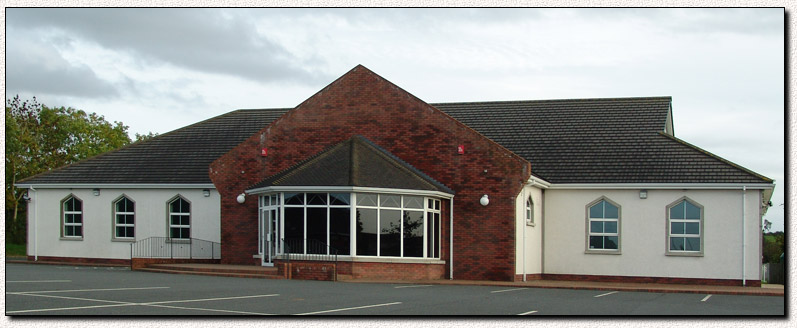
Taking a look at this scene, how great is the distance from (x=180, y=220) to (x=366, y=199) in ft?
34.9

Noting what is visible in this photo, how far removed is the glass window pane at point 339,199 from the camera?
2464 cm

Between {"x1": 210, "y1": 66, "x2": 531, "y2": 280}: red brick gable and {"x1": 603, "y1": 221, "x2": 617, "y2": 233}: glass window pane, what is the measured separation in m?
3.67

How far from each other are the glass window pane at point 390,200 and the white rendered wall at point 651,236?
223 inches

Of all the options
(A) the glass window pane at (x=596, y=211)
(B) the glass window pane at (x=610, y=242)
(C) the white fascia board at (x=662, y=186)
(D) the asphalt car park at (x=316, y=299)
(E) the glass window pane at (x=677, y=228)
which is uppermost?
(C) the white fascia board at (x=662, y=186)

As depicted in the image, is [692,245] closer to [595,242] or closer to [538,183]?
[595,242]

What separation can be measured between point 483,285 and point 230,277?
269 inches

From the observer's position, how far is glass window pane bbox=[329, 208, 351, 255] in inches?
971

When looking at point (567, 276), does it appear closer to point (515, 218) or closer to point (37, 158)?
point (515, 218)

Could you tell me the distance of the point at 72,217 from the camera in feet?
112

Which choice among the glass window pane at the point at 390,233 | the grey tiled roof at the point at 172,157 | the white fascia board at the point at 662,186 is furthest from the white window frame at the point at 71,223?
the white fascia board at the point at 662,186

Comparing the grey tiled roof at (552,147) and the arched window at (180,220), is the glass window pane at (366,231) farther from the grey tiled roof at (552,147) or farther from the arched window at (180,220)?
the arched window at (180,220)

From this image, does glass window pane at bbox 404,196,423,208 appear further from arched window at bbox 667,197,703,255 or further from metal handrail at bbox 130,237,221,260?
metal handrail at bbox 130,237,221,260

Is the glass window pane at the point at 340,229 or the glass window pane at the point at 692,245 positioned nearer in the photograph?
the glass window pane at the point at 340,229

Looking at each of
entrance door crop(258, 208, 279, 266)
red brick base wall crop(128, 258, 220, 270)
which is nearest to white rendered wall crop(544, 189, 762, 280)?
entrance door crop(258, 208, 279, 266)
